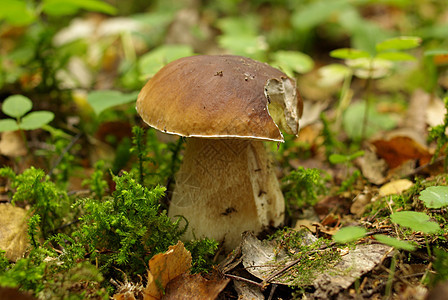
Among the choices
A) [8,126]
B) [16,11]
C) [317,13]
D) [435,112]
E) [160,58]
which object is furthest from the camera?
[317,13]

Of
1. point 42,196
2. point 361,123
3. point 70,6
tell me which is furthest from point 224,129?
point 70,6

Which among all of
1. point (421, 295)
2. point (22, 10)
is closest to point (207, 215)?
point (421, 295)

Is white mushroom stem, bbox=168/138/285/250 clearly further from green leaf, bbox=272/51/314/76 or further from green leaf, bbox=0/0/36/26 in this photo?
green leaf, bbox=0/0/36/26

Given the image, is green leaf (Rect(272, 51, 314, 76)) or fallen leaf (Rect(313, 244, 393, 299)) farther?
green leaf (Rect(272, 51, 314, 76))

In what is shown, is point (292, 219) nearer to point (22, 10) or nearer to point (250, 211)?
point (250, 211)

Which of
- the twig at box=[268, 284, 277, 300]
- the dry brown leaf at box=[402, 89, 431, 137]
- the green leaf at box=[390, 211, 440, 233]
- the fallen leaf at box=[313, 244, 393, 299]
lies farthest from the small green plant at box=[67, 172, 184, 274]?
the dry brown leaf at box=[402, 89, 431, 137]

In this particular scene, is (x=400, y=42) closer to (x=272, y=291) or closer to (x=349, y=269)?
(x=349, y=269)
